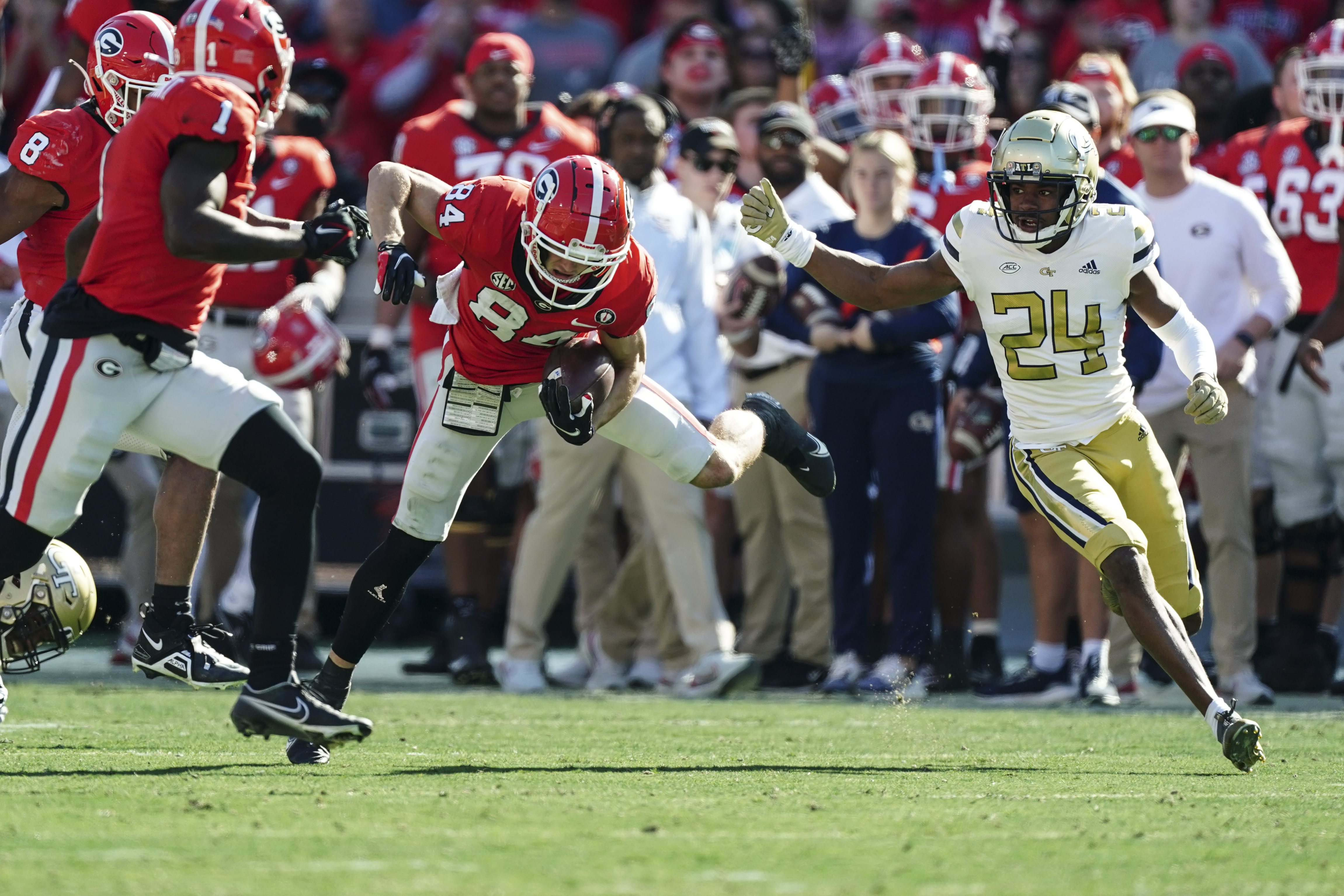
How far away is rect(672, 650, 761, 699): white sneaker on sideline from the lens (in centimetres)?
713

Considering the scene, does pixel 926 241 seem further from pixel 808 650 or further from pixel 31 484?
pixel 31 484

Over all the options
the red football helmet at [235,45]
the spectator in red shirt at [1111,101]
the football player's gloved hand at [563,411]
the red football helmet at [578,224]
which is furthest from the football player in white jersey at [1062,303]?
the spectator in red shirt at [1111,101]

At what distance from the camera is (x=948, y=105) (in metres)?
7.97

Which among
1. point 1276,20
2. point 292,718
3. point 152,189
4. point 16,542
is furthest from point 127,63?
point 1276,20

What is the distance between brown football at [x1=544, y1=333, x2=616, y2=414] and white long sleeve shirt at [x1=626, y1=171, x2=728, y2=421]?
2.15m

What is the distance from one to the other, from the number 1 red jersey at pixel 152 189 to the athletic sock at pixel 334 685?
3.35ft

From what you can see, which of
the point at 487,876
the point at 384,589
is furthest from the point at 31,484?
the point at 487,876

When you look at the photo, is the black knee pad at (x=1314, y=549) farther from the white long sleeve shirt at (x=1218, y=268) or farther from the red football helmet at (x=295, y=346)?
the red football helmet at (x=295, y=346)

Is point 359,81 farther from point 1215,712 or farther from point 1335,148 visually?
point 1215,712

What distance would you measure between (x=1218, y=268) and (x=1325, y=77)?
100 cm

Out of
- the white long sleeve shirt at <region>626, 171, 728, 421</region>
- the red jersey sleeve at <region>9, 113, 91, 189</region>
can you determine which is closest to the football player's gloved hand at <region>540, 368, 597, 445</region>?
the red jersey sleeve at <region>9, 113, 91, 189</region>

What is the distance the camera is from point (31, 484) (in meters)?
4.61

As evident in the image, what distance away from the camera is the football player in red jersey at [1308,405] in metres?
7.36

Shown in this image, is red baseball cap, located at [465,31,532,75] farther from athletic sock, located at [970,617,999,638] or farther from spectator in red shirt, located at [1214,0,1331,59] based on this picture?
spectator in red shirt, located at [1214,0,1331,59]
